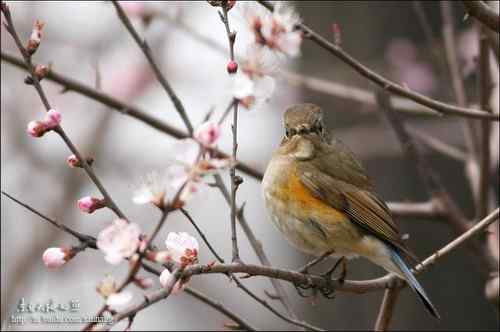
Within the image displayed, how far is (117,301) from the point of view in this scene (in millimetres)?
1691

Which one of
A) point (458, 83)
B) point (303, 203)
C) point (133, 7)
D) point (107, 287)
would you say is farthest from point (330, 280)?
point (133, 7)

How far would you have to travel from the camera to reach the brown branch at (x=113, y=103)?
3270 millimetres

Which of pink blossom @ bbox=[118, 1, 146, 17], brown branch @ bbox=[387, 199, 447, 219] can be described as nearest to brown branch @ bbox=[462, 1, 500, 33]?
brown branch @ bbox=[387, 199, 447, 219]

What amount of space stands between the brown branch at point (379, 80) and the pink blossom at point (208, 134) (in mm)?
850

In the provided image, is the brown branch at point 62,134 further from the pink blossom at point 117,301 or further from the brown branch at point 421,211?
the brown branch at point 421,211

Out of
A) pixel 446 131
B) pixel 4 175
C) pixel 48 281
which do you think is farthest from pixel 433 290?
pixel 4 175

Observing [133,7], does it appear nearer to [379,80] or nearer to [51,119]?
[379,80]

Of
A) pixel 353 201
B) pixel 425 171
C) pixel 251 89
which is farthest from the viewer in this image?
pixel 425 171

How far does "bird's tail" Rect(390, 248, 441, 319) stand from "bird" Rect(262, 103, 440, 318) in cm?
2

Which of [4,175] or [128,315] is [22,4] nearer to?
[4,175]

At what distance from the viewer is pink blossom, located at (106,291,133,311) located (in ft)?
5.53

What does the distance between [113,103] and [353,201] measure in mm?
1118

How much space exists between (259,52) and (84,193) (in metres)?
3.42

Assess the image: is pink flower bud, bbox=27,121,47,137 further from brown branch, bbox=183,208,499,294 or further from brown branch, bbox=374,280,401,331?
brown branch, bbox=374,280,401,331
